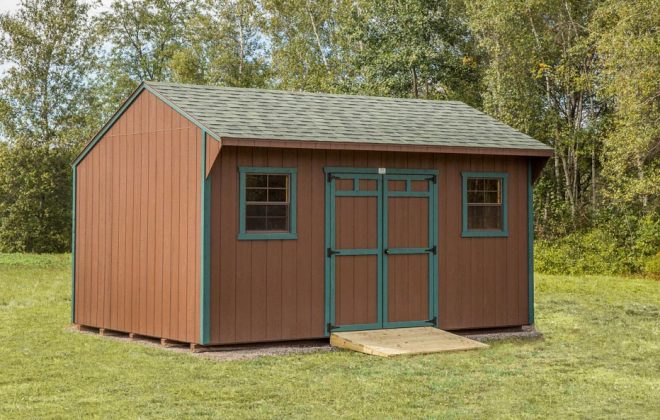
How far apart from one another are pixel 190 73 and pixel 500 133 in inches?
996

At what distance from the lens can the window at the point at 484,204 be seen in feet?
45.3

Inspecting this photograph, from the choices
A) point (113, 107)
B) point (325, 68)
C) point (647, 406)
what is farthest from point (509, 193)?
point (113, 107)

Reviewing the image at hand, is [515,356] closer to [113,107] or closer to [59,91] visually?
[59,91]

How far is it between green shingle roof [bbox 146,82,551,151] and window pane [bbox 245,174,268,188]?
0.55m

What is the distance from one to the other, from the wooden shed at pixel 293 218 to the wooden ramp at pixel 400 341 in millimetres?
273

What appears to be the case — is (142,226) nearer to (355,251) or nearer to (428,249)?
(355,251)

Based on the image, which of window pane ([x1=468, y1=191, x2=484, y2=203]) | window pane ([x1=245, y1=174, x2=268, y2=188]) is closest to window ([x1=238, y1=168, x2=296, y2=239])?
window pane ([x1=245, y1=174, x2=268, y2=188])

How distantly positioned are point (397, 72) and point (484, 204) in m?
17.9

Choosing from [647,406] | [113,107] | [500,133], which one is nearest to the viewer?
[647,406]

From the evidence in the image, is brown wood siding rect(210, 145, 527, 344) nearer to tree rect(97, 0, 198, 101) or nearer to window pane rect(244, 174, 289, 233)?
window pane rect(244, 174, 289, 233)

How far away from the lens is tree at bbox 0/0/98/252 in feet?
116

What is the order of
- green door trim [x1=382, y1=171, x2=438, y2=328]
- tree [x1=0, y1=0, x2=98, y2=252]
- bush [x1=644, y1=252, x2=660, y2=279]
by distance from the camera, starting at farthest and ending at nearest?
1. tree [x1=0, y1=0, x2=98, y2=252]
2. bush [x1=644, y1=252, x2=660, y2=279]
3. green door trim [x1=382, y1=171, x2=438, y2=328]

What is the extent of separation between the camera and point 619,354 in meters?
12.0

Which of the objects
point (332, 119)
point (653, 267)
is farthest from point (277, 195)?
point (653, 267)
